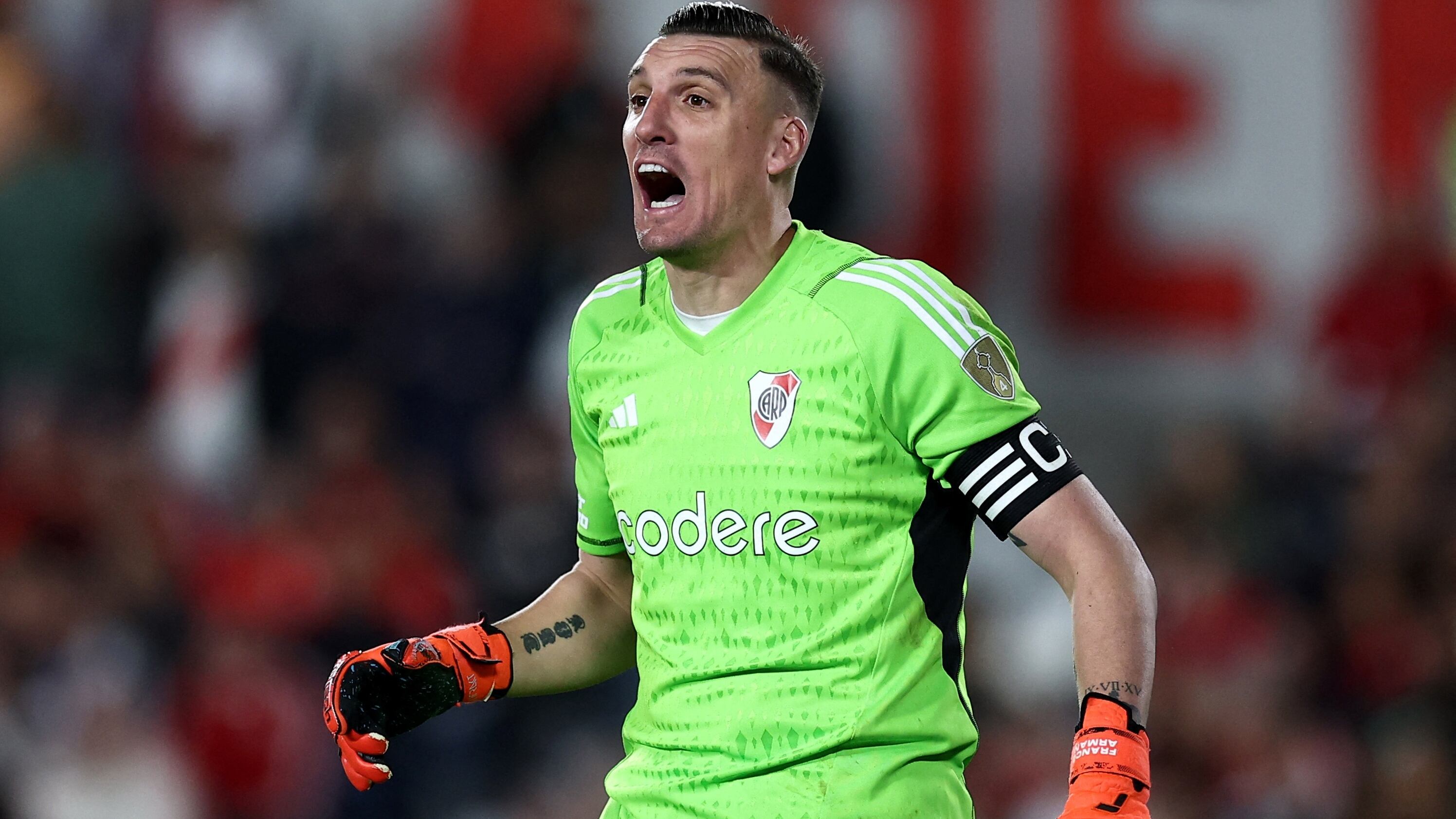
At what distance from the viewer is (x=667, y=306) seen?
364 centimetres

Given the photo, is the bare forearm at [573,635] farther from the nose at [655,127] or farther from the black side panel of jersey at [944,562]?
the nose at [655,127]

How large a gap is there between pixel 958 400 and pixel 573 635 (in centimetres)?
104

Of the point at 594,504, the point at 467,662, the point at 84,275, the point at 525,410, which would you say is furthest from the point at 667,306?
the point at 84,275

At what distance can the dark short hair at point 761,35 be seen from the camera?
3639 mm

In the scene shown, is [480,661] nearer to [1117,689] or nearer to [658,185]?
[658,185]

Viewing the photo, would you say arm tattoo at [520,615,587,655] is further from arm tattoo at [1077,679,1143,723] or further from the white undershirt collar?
arm tattoo at [1077,679,1143,723]

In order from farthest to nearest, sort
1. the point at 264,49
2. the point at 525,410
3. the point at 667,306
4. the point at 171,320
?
1. the point at 264,49
2. the point at 171,320
3. the point at 525,410
4. the point at 667,306

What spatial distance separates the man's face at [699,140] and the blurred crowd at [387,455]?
151 inches

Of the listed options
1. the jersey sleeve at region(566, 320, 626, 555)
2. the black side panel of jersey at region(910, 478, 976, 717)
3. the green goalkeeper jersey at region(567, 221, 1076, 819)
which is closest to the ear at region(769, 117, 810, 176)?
the green goalkeeper jersey at region(567, 221, 1076, 819)

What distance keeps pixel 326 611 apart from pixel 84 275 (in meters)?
2.42

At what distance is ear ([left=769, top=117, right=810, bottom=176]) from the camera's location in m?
3.65

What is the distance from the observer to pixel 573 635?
3.85 metres

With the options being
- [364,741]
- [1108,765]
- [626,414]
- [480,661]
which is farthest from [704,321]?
[1108,765]

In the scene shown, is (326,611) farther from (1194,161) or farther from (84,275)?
(1194,161)
